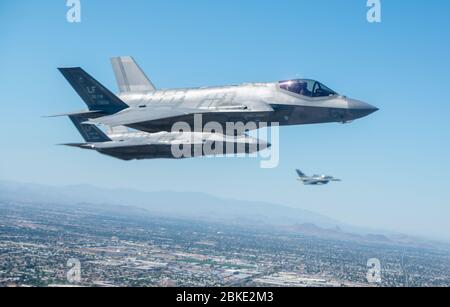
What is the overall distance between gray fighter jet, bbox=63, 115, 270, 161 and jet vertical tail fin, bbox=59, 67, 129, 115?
1779 millimetres

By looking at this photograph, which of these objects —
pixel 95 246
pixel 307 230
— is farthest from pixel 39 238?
pixel 307 230

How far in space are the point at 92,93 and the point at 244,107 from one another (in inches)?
320

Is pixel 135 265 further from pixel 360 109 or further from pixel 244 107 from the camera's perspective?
pixel 360 109

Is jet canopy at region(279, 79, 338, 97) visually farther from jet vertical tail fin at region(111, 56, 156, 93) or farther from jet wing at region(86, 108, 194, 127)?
jet vertical tail fin at region(111, 56, 156, 93)

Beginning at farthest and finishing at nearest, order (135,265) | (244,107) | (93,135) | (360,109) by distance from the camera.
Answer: (135,265)
(93,135)
(244,107)
(360,109)

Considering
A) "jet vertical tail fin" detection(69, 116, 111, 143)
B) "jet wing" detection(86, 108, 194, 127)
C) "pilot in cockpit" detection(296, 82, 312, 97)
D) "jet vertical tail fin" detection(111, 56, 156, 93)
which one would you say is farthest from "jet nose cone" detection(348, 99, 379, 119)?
"jet vertical tail fin" detection(69, 116, 111, 143)

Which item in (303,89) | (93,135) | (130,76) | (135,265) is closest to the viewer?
(303,89)

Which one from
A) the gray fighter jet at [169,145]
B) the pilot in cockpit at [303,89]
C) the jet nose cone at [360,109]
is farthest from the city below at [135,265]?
the jet nose cone at [360,109]

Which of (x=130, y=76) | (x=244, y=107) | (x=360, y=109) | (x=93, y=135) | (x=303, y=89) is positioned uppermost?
(x=130, y=76)

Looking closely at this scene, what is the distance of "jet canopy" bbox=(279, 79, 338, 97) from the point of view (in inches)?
852

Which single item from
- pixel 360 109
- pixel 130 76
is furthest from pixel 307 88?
pixel 130 76

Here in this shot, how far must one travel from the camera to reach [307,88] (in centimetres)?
2170

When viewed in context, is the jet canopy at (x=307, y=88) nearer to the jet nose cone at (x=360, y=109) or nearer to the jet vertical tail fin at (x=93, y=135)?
the jet nose cone at (x=360, y=109)
